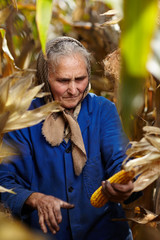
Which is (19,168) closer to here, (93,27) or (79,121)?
(79,121)

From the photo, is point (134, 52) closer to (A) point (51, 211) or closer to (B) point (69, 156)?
(A) point (51, 211)

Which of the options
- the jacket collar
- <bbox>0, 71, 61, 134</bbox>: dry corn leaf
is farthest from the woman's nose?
<bbox>0, 71, 61, 134</bbox>: dry corn leaf

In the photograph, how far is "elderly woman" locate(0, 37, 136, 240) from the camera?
1007mm

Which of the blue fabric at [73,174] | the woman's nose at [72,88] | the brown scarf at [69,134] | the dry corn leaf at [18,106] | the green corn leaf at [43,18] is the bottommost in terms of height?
the blue fabric at [73,174]

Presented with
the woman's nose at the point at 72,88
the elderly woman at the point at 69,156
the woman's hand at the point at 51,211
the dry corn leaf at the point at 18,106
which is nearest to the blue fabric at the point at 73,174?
the elderly woman at the point at 69,156

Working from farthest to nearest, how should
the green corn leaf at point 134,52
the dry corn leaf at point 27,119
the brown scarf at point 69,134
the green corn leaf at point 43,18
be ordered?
the brown scarf at point 69,134
the dry corn leaf at point 27,119
the green corn leaf at point 43,18
the green corn leaf at point 134,52

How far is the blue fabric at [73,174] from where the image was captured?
1011 millimetres

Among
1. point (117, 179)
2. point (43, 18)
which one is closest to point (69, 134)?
point (117, 179)

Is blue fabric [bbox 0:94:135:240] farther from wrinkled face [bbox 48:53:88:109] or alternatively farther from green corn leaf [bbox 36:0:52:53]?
green corn leaf [bbox 36:0:52:53]

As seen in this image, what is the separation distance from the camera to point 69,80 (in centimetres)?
102

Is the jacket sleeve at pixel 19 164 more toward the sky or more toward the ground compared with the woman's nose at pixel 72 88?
more toward the ground

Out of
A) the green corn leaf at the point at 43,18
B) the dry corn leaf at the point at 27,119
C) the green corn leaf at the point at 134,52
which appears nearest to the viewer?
the green corn leaf at the point at 134,52

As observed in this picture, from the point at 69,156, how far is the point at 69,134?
0.07 metres

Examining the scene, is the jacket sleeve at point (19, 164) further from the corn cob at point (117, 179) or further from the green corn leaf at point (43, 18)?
the green corn leaf at point (43, 18)
